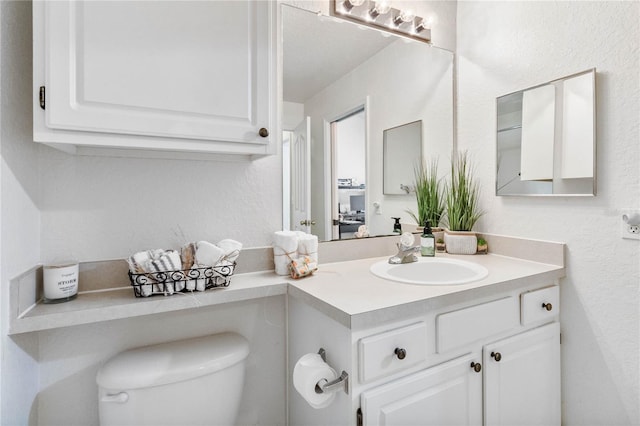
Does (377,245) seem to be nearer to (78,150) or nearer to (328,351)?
(328,351)

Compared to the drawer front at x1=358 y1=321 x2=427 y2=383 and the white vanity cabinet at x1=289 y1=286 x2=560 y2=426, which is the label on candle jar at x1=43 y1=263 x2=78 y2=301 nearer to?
the white vanity cabinet at x1=289 y1=286 x2=560 y2=426

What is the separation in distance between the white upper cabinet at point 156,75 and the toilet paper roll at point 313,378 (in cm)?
70

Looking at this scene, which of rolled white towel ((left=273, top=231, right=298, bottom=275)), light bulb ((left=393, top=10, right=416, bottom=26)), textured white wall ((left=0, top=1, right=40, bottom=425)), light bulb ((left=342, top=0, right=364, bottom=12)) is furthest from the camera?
light bulb ((left=393, top=10, right=416, bottom=26))

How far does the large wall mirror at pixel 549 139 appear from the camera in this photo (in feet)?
4.30

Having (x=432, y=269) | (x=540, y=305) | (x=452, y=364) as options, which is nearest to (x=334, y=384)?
(x=452, y=364)

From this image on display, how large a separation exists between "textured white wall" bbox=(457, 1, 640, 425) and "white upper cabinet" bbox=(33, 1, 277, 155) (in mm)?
1234

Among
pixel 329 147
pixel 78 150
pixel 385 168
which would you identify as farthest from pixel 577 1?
pixel 78 150

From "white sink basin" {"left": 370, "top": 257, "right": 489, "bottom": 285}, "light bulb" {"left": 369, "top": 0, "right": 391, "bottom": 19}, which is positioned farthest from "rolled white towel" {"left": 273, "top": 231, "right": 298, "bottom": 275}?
"light bulb" {"left": 369, "top": 0, "right": 391, "bottom": 19}

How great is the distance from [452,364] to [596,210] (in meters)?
0.85

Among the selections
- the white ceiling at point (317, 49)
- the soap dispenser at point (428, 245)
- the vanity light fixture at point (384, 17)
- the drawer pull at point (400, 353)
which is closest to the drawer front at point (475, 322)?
the drawer pull at point (400, 353)

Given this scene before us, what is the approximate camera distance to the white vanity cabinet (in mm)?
939

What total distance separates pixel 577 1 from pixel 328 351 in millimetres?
1699

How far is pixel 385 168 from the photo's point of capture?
1.73m

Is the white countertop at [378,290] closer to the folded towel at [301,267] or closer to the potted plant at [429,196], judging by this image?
the folded towel at [301,267]
